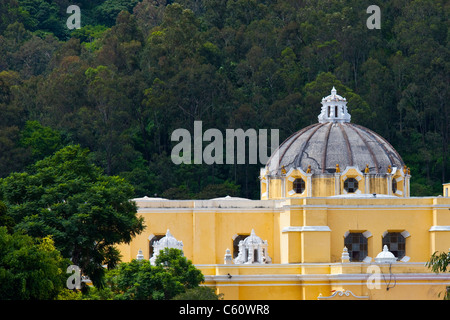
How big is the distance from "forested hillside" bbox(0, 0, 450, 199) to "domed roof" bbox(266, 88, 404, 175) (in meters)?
15.9

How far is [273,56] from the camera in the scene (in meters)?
93.7

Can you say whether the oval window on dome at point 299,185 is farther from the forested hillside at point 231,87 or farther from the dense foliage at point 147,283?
the forested hillside at point 231,87

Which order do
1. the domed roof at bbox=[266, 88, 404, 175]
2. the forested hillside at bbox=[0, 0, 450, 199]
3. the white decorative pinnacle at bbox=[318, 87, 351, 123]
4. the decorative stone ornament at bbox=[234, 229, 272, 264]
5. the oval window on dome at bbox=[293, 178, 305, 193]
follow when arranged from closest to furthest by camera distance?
the decorative stone ornament at bbox=[234, 229, 272, 264] < the oval window on dome at bbox=[293, 178, 305, 193] < the domed roof at bbox=[266, 88, 404, 175] < the white decorative pinnacle at bbox=[318, 87, 351, 123] < the forested hillside at bbox=[0, 0, 450, 199]

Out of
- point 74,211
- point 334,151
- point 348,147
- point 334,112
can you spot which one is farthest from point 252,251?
point 74,211

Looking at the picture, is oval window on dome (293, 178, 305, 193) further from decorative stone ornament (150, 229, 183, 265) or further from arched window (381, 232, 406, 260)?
decorative stone ornament (150, 229, 183, 265)

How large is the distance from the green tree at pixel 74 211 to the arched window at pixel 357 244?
1118cm

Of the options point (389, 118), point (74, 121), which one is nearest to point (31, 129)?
point (74, 121)

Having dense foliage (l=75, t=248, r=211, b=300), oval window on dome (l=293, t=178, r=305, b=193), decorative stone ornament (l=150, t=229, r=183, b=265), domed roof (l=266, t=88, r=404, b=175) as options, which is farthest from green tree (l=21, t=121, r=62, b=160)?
dense foliage (l=75, t=248, r=211, b=300)

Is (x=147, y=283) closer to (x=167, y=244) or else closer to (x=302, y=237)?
(x=167, y=244)

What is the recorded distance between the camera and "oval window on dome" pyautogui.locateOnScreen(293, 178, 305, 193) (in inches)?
2530

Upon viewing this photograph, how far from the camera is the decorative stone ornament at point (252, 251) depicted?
2383 inches

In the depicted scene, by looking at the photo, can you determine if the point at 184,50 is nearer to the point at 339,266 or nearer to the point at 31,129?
the point at 31,129

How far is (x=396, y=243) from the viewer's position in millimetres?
A: 61219
